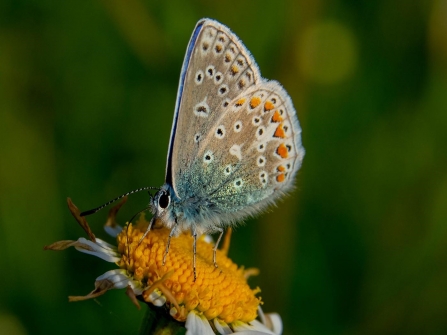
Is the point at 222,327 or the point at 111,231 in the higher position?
the point at 111,231

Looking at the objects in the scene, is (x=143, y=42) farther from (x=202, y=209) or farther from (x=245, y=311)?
(x=245, y=311)

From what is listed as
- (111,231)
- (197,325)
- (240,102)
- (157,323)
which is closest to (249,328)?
(197,325)

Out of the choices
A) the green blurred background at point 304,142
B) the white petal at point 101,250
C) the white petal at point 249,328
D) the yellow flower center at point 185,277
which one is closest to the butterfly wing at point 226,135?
the yellow flower center at point 185,277

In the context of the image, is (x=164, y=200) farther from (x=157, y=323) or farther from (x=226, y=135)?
(x=157, y=323)

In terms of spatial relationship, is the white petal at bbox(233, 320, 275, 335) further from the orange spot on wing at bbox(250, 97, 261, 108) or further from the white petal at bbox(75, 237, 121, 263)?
the orange spot on wing at bbox(250, 97, 261, 108)

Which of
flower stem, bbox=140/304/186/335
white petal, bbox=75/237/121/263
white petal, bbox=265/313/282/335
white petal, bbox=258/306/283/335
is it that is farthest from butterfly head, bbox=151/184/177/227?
white petal, bbox=265/313/282/335

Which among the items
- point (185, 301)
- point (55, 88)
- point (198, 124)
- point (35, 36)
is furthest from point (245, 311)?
point (35, 36)
